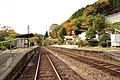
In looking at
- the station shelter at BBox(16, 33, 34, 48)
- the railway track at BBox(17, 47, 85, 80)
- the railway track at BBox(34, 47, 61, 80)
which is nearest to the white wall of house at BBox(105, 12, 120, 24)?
the station shelter at BBox(16, 33, 34, 48)

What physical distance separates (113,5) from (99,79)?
396ft

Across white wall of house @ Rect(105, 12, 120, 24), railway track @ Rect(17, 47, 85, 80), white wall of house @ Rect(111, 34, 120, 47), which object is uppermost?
white wall of house @ Rect(105, 12, 120, 24)

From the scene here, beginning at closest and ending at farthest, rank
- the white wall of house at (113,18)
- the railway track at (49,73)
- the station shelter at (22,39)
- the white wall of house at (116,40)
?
→ the railway track at (49,73), the station shelter at (22,39), the white wall of house at (116,40), the white wall of house at (113,18)

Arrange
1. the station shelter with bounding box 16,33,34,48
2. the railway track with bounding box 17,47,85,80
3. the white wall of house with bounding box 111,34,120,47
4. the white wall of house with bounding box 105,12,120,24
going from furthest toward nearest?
the white wall of house with bounding box 105,12,120,24, the white wall of house with bounding box 111,34,120,47, the station shelter with bounding box 16,33,34,48, the railway track with bounding box 17,47,85,80

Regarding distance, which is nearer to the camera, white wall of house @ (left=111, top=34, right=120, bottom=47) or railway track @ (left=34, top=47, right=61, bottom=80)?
railway track @ (left=34, top=47, right=61, bottom=80)

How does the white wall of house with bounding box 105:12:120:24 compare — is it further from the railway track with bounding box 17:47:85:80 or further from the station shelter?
the railway track with bounding box 17:47:85:80

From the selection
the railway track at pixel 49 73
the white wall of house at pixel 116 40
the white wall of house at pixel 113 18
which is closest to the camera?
the railway track at pixel 49 73

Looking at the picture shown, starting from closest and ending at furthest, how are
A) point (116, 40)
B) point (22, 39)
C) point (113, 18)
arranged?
point (22, 39), point (116, 40), point (113, 18)

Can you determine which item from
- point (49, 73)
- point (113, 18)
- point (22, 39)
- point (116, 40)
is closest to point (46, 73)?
point (49, 73)

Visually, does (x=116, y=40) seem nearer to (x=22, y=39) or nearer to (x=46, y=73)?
(x=22, y=39)

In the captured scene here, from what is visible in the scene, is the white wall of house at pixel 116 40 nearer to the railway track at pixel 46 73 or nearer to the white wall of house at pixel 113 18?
the railway track at pixel 46 73

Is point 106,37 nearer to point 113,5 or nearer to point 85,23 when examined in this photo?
point 85,23

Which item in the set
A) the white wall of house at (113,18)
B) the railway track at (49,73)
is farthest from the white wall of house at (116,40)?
the white wall of house at (113,18)

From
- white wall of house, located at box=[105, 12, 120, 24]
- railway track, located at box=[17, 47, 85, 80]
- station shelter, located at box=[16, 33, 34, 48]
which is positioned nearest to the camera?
railway track, located at box=[17, 47, 85, 80]
